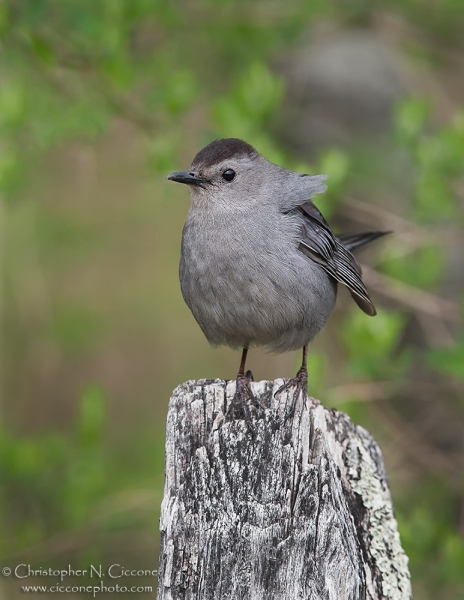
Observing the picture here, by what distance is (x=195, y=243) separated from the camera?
13.2ft

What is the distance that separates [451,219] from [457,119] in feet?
2.28

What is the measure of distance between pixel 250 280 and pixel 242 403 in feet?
3.42

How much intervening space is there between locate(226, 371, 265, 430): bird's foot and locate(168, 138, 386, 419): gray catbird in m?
0.59

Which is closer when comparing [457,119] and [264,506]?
[264,506]

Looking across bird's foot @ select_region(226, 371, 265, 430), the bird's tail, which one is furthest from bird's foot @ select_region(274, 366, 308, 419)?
the bird's tail

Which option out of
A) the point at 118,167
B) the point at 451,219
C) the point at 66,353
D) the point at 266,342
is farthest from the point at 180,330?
the point at 266,342

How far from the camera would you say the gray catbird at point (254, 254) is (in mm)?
3883

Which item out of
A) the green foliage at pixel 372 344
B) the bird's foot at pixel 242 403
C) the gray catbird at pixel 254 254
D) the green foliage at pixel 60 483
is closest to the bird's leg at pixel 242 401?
the bird's foot at pixel 242 403

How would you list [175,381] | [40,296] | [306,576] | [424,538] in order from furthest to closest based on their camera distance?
[175,381], [40,296], [424,538], [306,576]

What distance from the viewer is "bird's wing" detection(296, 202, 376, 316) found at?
421cm

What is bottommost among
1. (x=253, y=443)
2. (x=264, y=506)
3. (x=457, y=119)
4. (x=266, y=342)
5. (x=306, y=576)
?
(x=306, y=576)

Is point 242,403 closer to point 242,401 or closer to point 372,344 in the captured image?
point 242,401

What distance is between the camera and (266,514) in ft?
8.21

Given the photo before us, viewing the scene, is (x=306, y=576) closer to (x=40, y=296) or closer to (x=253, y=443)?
(x=253, y=443)
